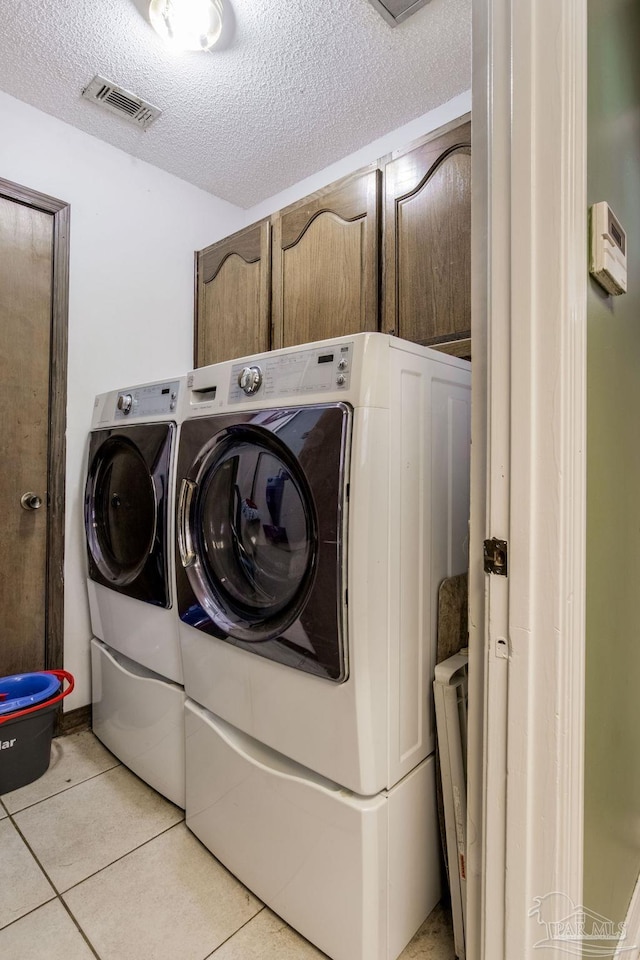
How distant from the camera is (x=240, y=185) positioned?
8.11ft

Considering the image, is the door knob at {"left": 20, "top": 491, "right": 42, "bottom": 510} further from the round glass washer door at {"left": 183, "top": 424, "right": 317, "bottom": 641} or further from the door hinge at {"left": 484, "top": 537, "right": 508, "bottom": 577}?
the door hinge at {"left": 484, "top": 537, "right": 508, "bottom": 577}

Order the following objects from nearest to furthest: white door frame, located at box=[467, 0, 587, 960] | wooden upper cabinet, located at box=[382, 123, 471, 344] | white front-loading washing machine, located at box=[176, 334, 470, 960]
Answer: white door frame, located at box=[467, 0, 587, 960]
white front-loading washing machine, located at box=[176, 334, 470, 960]
wooden upper cabinet, located at box=[382, 123, 471, 344]

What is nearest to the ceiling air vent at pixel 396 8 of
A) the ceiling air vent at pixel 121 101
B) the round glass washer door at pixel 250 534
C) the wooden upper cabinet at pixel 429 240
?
the wooden upper cabinet at pixel 429 240

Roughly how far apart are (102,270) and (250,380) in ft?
4.50

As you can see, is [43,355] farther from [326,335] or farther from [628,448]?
[628,448]

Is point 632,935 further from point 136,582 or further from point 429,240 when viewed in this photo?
point 429,240

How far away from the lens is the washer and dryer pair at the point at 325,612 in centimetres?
97

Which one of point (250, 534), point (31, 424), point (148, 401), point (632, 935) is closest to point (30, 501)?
point (31, 424)

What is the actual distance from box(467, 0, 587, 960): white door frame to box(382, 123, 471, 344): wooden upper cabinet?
0.69 meters

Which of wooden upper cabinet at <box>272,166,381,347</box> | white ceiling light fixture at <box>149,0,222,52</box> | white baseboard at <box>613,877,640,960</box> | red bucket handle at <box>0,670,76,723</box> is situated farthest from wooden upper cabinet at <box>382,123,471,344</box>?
red bucket handle at <box>0,670,76,723</box>

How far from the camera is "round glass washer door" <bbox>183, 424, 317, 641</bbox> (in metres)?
1.06

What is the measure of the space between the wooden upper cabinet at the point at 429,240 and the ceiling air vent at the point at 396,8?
0.39 m

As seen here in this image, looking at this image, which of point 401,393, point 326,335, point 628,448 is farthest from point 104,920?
point 326,335

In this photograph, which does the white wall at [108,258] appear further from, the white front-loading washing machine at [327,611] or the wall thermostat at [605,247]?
the wall thermostat at [605,247]
